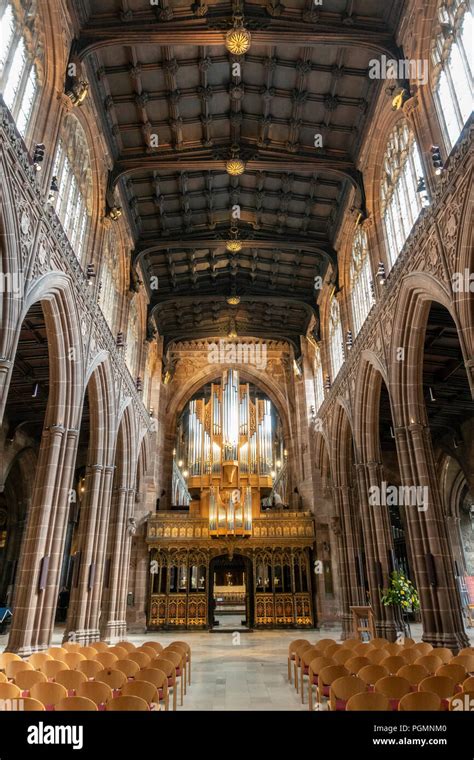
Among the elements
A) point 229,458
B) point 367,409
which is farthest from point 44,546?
point 229,458

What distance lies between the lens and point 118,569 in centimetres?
1909

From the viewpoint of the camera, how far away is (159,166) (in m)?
17.0

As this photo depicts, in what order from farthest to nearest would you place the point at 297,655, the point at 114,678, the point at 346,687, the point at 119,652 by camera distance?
the point at 297,655
the point at 119,652
the point at 114,678
the point at 346,687

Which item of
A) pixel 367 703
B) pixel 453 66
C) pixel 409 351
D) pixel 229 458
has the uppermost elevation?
pixel 453 66

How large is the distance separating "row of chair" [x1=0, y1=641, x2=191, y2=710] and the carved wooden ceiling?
45.2 feet

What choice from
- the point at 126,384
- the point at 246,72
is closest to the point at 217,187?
the point at 246,72

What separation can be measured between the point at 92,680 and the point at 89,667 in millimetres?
1422

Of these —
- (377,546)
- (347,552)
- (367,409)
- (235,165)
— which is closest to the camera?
(377,546)

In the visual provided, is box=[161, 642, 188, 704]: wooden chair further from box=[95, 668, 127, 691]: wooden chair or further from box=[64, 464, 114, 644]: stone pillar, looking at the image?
box=[64, 464, 114, 644]: stone pillar

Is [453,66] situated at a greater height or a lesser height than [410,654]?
greater

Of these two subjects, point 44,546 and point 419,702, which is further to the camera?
point 44,546

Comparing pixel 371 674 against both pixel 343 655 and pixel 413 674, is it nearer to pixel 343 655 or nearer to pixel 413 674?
Answer: pixel 413 674

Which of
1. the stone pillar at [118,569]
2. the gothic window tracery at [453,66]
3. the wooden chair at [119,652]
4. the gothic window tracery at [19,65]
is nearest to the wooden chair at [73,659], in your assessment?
the wooden chair at [119,652]

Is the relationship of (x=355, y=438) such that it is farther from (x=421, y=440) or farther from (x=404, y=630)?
(x=404, y=630)
